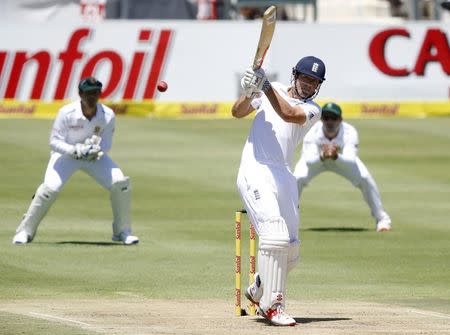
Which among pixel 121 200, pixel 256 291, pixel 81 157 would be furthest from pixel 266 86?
pixel 121 200

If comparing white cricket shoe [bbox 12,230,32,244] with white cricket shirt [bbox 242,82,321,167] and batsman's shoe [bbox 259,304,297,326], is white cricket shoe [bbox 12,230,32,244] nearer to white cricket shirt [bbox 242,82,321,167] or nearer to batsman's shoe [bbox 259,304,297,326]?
white cricket shirt [bbox 242,82,321,167]

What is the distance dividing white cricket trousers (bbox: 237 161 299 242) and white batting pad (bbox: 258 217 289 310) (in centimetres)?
8

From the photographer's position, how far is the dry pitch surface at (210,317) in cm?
993

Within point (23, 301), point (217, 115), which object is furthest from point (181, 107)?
point (23, 301)

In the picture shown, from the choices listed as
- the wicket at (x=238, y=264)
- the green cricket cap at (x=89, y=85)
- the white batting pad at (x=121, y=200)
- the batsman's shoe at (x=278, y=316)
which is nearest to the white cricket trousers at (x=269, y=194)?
the wicket at (x=238, y=264)

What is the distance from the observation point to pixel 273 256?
33.9ft

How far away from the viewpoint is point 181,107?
2806 cm

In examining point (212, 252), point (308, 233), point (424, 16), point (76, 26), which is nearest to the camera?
point (212, 252)

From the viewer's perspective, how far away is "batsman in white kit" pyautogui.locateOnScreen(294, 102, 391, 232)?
16.9 metres

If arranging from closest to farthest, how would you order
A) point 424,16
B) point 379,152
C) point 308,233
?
point 308,233 → point 379,152 → point 424,16

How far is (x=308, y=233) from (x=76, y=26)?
1211 cm

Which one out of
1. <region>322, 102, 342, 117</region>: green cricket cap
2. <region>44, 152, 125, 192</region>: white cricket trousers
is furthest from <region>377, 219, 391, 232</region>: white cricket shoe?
<region>44, 152, 125, 192</region>: white cricket trousers

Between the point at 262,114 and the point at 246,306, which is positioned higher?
the point at 262,114

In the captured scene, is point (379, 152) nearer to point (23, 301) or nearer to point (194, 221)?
point (194, 221)
